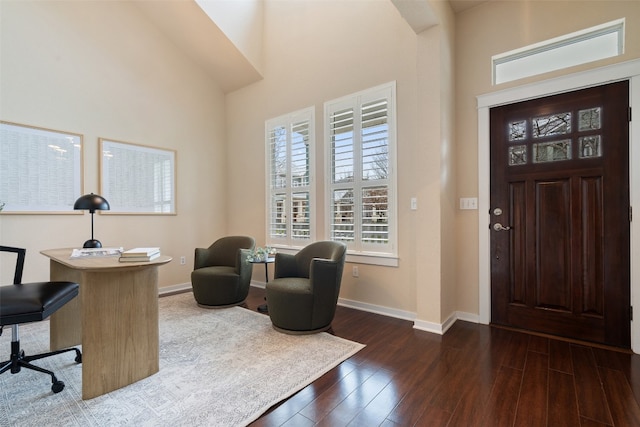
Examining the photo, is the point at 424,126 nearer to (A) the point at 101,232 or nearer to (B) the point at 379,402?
(B) the point at 379,402

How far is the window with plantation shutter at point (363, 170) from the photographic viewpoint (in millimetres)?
3391

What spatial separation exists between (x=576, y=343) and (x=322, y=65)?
4.04 meters

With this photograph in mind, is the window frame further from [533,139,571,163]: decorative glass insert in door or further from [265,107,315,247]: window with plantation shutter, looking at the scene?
[265,107,315,247]: window with plantation shutter

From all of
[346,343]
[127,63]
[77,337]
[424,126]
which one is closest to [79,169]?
[127,63]

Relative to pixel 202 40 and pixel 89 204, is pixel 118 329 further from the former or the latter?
pixel 202 40

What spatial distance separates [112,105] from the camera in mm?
3936

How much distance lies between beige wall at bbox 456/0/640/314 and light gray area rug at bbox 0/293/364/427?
157 cm

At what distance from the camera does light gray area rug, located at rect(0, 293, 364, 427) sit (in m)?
1.65

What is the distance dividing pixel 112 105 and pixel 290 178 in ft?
8.31

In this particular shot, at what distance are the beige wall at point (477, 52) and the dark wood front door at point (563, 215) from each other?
0.64 ft

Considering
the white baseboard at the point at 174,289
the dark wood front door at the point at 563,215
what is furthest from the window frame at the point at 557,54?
the white baseboard at the point at 174,289

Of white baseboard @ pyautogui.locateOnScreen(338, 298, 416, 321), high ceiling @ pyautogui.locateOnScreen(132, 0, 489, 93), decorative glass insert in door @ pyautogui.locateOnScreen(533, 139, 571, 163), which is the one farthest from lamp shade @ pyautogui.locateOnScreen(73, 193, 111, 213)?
decorative glass insert in door @ pyautogui.locateOnScreen(533, 139, 571, 163)

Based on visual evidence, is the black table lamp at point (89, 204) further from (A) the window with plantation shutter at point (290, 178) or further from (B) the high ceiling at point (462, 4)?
(B) the high ceiling at point (462, 4)

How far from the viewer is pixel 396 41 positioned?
333 cm
